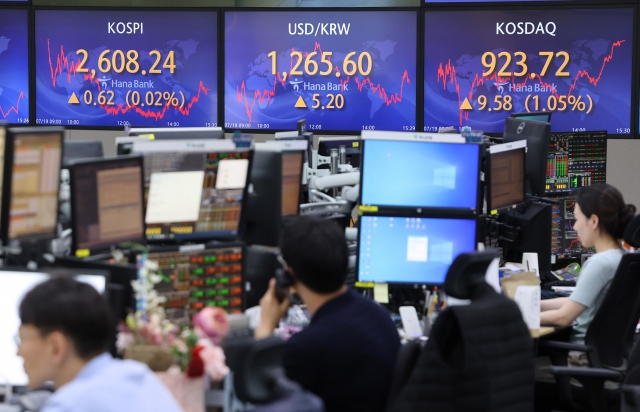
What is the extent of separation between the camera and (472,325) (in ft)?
7.45

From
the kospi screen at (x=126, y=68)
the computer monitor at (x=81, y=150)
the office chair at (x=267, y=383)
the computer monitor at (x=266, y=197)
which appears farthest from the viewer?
the kospi screen at (x=126, y=68)

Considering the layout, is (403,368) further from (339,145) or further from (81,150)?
(339,145)

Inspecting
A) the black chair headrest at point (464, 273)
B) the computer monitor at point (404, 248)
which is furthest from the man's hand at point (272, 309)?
the computer monitor at point (404, 248)

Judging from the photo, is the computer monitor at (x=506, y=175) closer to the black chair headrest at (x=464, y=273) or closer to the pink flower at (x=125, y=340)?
the black chair headrest at (x=464, y=273)

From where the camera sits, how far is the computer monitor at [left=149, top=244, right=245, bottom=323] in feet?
9.20

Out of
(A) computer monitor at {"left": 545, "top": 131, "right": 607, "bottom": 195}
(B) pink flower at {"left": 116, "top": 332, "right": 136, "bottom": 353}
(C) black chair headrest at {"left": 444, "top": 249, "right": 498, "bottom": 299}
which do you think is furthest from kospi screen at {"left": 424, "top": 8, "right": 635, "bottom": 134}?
(B) pink flower at {"left": 116, "top": 332, "right": 136, "bottom": 353}

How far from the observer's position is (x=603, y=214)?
12.3ft

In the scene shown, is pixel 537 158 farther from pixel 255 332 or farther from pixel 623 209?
pixel 255 332

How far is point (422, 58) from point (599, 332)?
11.2 feet

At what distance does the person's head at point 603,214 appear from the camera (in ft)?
12.3

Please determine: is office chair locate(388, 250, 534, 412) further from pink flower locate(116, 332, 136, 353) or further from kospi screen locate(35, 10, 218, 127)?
kospi screen locate(35, 10, 218, 127)

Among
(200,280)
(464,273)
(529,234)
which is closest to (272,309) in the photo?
(200,280)

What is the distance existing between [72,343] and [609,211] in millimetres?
2647

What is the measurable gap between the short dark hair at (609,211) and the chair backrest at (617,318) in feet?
0.63
